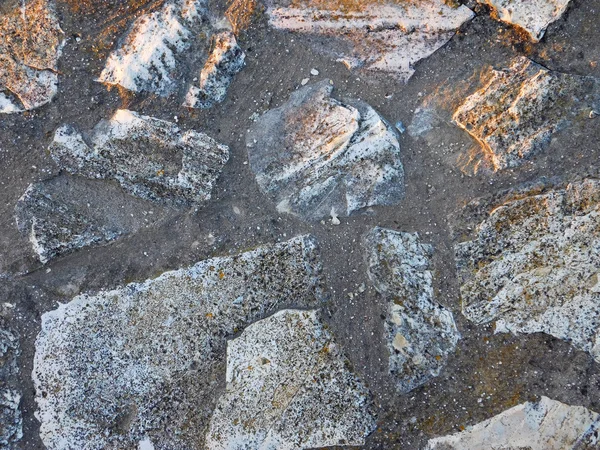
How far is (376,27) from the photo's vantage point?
3906mm

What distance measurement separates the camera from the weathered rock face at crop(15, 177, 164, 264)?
3918 millimetres

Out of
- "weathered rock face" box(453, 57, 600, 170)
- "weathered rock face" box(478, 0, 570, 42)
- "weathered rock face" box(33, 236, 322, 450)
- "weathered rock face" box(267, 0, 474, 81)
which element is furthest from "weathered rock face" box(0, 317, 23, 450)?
"weathered rock face" box(478, 0, 570, 42)

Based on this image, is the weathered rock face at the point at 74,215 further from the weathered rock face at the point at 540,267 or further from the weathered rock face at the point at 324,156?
the weathered rock face at the point at 540,267

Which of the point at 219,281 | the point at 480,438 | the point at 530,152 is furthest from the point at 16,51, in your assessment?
the point at 480,438

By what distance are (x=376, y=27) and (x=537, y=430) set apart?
2.92 meters

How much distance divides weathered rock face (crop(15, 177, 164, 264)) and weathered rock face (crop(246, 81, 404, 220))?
88 centimetres

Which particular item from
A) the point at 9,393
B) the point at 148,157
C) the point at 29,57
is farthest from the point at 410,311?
the point at 29,57

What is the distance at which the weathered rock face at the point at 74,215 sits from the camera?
392 cm

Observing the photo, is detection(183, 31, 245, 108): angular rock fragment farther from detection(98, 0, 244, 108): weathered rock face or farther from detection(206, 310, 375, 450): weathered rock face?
detection(206, 310, 375, 450): weathered rock face

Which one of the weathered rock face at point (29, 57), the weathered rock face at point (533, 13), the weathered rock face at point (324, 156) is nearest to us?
the weathered rock face at point (533, 13)

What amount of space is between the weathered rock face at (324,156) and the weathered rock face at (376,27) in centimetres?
32

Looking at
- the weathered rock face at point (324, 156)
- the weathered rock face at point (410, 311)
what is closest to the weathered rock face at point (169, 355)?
the weathered rock face at point (324, 156)

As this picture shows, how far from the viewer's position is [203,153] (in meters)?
3.93

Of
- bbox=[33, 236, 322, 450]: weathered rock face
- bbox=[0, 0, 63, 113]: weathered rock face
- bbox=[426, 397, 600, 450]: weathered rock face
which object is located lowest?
bbox=[426, 397, 600, 450]: weathered rock face
